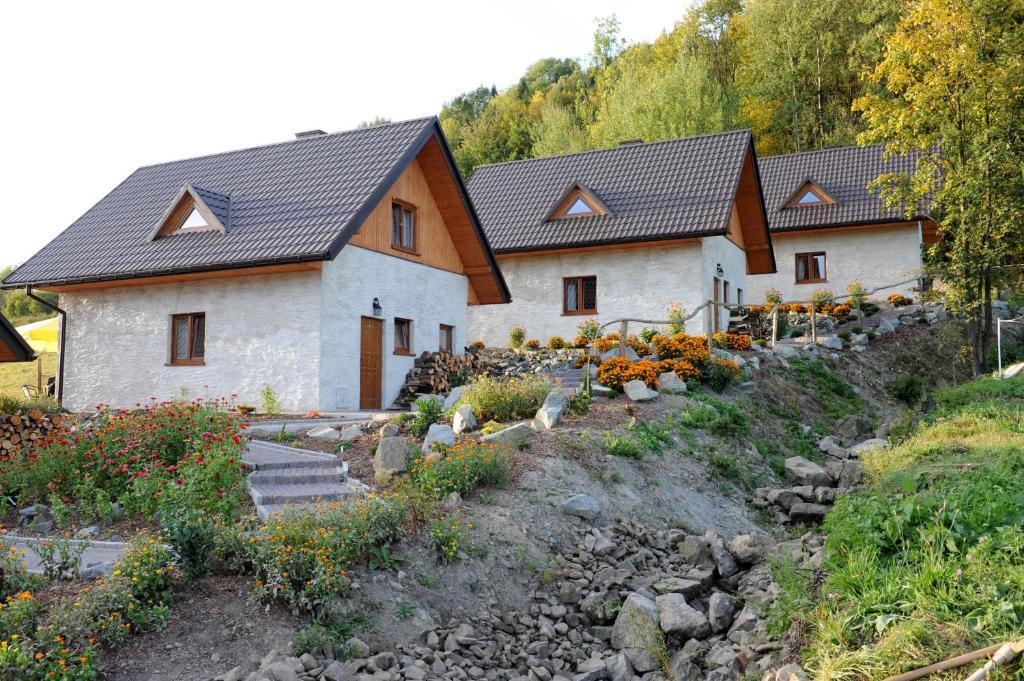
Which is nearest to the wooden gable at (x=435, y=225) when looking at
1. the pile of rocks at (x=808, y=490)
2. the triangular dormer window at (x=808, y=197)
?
the pile of rocks at (x=808, y=490)

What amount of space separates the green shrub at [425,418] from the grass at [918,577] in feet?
18.9

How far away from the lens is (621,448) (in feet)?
36.5

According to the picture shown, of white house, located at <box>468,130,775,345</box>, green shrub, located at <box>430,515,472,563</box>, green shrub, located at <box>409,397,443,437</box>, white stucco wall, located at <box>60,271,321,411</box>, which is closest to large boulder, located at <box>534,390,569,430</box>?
green shrub, located at <box>409,397,443,437</box>

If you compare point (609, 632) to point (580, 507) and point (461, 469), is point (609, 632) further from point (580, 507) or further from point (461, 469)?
point (461, 469)

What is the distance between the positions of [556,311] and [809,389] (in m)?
7.88

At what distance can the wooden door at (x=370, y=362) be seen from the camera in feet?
56.6

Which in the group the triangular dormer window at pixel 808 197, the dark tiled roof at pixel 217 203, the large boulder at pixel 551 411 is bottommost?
the large boulder at pixel 551 411

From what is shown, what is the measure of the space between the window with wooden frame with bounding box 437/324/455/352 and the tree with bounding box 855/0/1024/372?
10345 millimetres

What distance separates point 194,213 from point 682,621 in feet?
48.1

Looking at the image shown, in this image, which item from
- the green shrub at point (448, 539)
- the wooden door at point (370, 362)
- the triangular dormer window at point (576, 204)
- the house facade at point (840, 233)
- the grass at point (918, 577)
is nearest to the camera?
the grass at point (918, 577)

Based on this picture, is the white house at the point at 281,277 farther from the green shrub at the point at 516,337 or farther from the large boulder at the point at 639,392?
the large boulder at the point at 639,392

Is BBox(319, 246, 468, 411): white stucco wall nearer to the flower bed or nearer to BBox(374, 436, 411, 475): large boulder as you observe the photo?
the flower bed

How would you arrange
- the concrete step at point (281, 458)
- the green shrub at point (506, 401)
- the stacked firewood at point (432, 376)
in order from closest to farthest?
1. the concrete step at point (281, 458)
2. the green shrub at point (506, 401)
3. the stacked firewood at point (432, 376)

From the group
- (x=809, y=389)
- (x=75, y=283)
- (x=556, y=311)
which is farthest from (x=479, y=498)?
(x=556, y=311)
